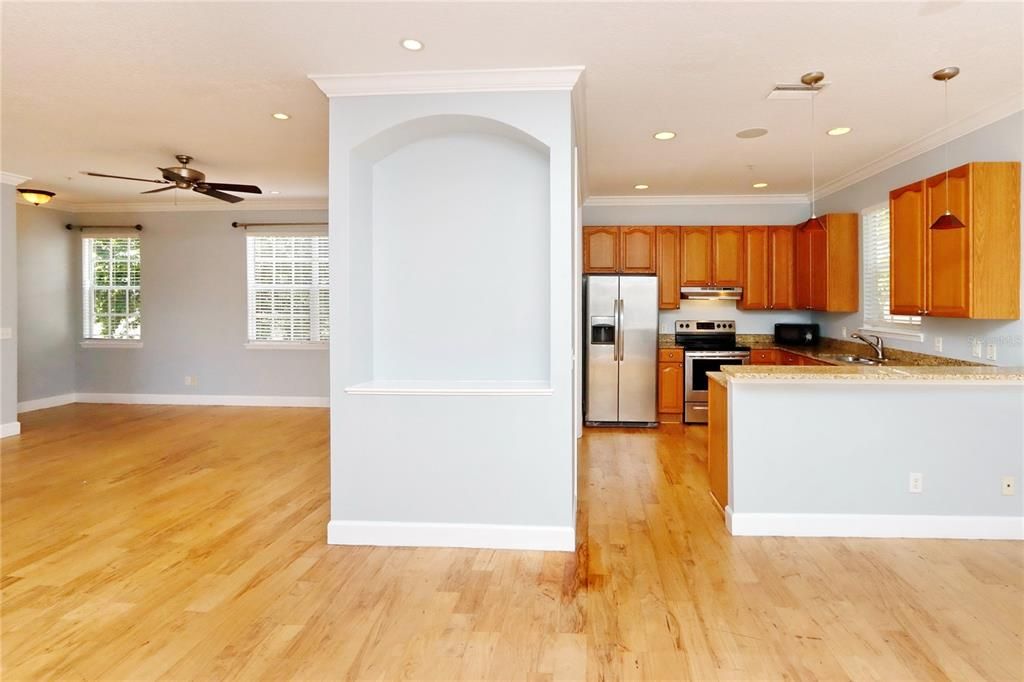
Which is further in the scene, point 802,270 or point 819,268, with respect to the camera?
point 802,270

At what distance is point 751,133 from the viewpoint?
430 cm

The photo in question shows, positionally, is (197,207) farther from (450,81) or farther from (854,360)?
(854,360)

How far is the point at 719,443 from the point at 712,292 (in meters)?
3.26

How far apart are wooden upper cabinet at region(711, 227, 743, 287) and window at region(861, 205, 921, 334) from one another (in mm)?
1359

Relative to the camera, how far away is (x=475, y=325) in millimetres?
3545

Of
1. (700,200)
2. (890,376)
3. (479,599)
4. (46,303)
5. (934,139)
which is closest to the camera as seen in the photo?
(479,599)

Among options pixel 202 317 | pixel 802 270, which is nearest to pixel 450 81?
pixel 802 270

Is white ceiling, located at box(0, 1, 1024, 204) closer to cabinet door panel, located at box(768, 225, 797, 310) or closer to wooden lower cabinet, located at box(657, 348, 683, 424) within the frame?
cabinet door panel, located at box(768, 225, 797, 310)

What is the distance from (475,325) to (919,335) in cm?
362

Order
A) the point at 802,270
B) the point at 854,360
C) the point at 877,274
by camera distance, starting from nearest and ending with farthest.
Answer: the point at 854,360 < the point at 877,274 < the point at 802,270

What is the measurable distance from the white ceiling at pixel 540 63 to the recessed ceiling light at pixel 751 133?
0.10m

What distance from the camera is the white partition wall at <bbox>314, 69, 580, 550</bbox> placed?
10.4ft

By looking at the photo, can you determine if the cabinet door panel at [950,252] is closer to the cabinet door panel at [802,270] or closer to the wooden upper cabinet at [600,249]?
the cabinet door panel at [802,270]

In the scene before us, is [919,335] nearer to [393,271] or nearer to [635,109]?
[635,109]
